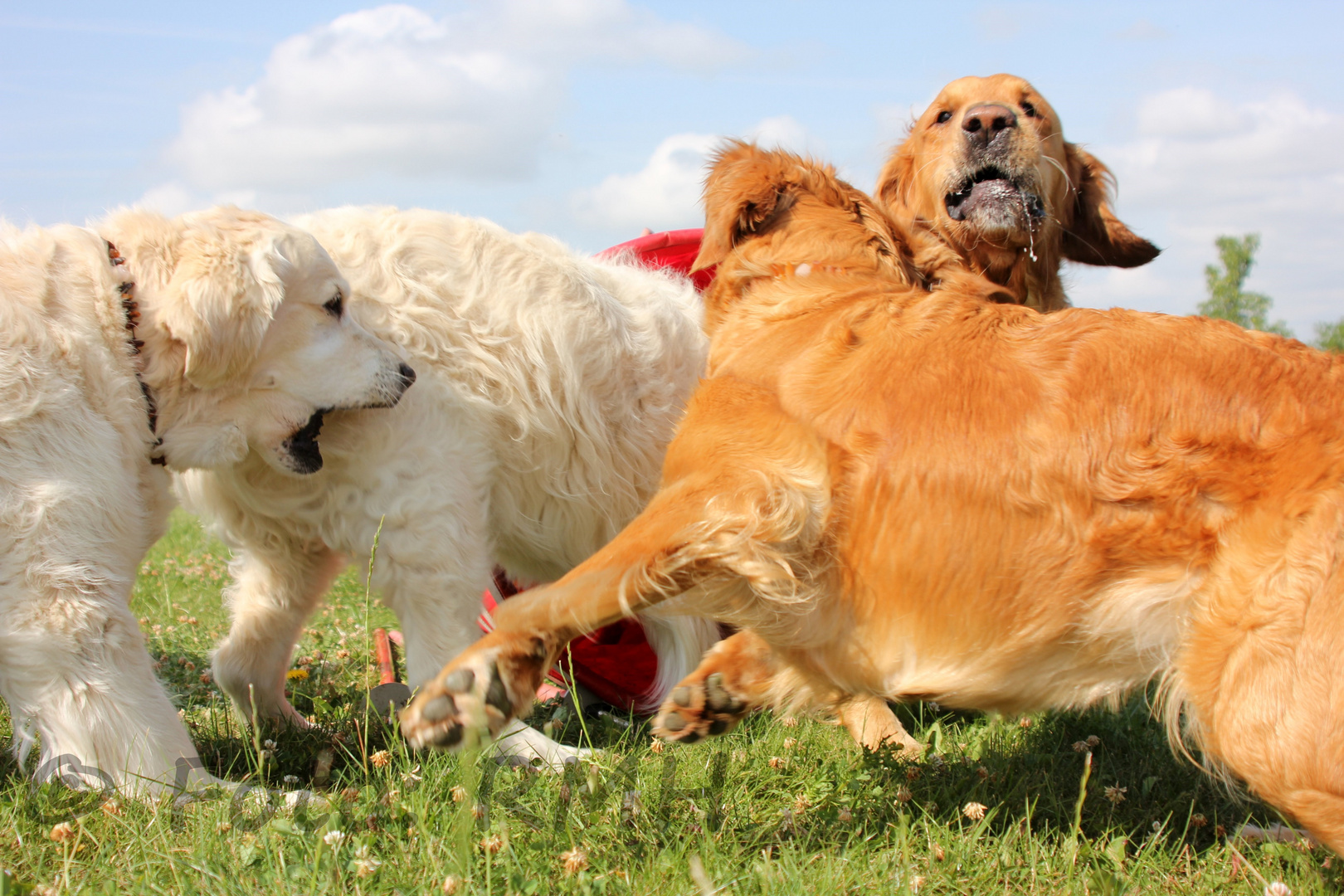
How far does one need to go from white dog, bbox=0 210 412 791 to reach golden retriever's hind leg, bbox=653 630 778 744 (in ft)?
4.05

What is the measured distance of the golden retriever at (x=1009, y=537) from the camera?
215 centimetres

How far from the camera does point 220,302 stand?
2.83 meters

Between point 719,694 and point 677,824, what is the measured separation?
0.38 metres

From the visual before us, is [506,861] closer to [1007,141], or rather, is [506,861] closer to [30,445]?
[30,445]

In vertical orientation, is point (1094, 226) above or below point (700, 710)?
above

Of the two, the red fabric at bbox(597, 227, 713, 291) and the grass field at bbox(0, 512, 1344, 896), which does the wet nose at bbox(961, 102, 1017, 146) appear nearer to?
the red fabric at bbox(597, 227, 713, 291)

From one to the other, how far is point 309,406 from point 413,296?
0.55 metres

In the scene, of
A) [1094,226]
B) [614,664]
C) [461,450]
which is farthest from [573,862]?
[1094,226]

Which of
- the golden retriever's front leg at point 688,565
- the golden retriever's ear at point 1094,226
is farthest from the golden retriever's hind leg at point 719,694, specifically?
the golden retriever's ear at point 1094,226

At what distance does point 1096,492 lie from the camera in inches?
90.7

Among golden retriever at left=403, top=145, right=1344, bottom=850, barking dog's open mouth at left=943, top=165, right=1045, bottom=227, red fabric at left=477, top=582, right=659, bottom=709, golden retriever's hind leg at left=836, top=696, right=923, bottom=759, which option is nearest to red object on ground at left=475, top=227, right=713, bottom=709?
red fabric at left=477, top=582, right=659, bottom=709

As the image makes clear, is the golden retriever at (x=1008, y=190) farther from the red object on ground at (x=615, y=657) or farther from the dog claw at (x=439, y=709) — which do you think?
the dog claw at (x=439, y=709)

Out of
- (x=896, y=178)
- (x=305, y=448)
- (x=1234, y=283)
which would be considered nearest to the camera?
(x=305, y=448)

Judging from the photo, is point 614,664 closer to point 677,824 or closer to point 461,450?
point 461,450
